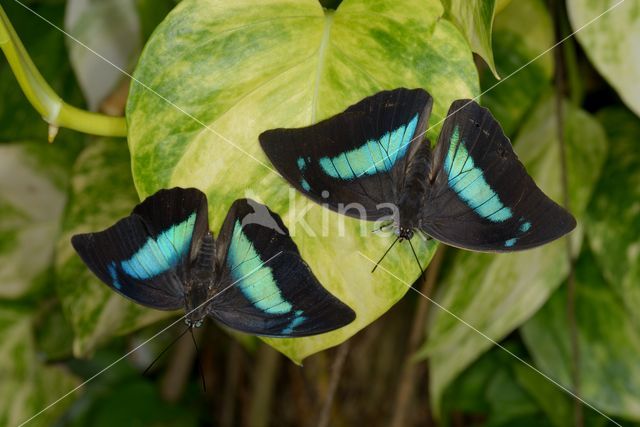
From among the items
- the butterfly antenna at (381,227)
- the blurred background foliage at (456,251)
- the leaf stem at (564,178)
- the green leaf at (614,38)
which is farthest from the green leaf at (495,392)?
the butterfly antenna at (381,227)

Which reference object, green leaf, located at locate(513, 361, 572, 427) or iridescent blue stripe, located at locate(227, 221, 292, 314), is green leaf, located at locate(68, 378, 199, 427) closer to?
green leaf, located at locate(513, 361, 572, 427)

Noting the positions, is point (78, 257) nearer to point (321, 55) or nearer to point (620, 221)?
point (321, 55)

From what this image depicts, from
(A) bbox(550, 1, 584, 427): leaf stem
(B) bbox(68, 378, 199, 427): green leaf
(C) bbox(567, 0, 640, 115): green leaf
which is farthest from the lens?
(B) bbox(68, 378, 199, 427): green leaf

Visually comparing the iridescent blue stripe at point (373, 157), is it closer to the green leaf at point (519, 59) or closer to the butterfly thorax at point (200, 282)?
the butterfly thorax at point (200, 282)

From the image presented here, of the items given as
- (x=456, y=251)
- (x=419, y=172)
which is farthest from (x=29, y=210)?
(x=419, y=172)

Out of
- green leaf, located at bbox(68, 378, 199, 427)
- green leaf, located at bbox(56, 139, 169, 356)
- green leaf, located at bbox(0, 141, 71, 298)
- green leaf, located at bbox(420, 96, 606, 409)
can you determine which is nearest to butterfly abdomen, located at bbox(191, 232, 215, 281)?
green leaf, located at bbox(56, 139, 169, 356)

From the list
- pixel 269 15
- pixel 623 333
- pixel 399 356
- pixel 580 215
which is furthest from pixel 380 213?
pixel 399 356
